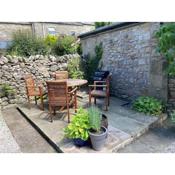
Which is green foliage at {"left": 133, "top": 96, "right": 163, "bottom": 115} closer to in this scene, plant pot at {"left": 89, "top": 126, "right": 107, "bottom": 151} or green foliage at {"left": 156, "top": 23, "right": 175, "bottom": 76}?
green foliage at {"left": 156, "top": 23, "right": 175, "bottom": 76}

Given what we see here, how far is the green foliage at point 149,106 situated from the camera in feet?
14.8

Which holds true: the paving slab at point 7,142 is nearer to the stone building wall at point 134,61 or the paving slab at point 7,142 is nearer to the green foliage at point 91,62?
the stone building wall at point 134,61

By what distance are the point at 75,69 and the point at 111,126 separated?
12.4ft

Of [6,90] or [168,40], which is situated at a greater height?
[168,40]

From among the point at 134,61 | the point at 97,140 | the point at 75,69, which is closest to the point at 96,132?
the point at 97,140

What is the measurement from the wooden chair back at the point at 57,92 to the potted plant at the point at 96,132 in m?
1.16

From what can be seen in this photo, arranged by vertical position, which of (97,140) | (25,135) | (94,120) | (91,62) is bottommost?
(25,135)

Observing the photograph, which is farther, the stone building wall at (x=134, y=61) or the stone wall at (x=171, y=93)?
the stone building wall at (x=134, y=61)

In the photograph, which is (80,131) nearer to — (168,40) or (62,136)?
(62,136)

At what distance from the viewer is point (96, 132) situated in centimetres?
305

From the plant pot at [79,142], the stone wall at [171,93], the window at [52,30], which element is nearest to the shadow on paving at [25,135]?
the plant pot at [79,142]
